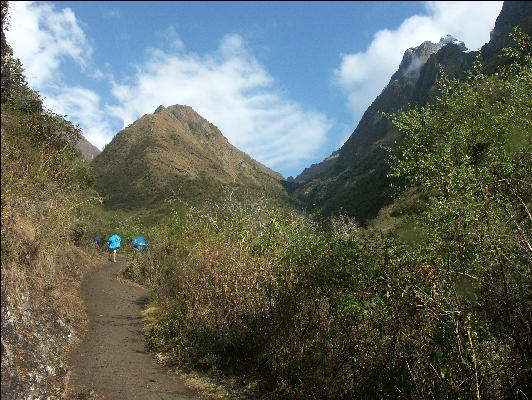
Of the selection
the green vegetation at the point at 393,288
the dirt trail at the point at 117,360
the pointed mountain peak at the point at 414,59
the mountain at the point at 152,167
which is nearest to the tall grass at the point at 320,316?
the green vegetation at the point at 393,288

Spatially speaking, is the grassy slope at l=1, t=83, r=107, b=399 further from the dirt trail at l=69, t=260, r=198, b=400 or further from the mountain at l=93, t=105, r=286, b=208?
the mountain at l=93, t=105, r=286, b=208

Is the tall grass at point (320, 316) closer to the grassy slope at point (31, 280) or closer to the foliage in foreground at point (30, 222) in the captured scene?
the grassy slope at point (31, 280)

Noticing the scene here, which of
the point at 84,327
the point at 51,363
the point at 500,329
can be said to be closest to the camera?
the point at 500,329

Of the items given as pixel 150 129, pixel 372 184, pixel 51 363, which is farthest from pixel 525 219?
pixel 150 129

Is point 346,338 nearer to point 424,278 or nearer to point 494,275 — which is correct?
point 424,278

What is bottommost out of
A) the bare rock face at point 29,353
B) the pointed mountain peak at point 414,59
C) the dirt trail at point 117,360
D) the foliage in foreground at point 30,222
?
the dirt trail at point 117,360
